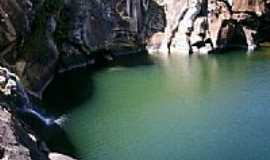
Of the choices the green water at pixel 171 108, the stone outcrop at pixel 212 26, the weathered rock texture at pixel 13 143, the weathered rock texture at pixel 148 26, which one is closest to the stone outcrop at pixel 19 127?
the weathered rock texture at pixel 13 143

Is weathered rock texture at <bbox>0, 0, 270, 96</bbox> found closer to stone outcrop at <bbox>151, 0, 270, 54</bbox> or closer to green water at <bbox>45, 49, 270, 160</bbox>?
stone outcrop at <bbox>151, 0, 270, 54</bbox>

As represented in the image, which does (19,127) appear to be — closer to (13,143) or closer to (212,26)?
(13,143)

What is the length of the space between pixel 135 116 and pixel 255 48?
1805 inches

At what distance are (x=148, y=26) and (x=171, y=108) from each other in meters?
43.4

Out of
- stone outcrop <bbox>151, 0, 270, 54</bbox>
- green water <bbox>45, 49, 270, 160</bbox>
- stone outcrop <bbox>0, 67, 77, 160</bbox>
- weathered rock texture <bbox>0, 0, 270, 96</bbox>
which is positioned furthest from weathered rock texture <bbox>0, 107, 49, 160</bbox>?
stone outcrop <bbox>151, 0, 270, 54</bbox>

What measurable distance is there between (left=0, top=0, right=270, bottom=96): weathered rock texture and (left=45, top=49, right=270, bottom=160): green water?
5142mm

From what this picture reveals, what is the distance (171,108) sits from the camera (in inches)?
2512

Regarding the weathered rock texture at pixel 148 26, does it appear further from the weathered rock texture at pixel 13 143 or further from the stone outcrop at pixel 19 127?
the weathered rock texture at pixel 13 143

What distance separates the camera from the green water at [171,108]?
163 feet

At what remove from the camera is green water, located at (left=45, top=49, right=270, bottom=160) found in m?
49.7

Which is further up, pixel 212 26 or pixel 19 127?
pixel 212 26

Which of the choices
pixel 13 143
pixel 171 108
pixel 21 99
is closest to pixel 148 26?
pixel 171 108

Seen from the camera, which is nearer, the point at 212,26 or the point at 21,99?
the point at 21,99

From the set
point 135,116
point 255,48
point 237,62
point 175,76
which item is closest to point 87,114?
point 135,116
